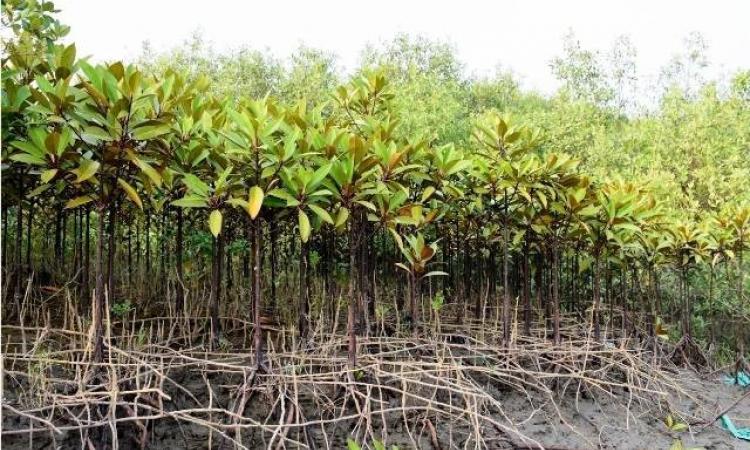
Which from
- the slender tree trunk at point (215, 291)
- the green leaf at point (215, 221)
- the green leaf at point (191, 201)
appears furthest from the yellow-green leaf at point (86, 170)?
the slender tree trunk at point (215, 291)

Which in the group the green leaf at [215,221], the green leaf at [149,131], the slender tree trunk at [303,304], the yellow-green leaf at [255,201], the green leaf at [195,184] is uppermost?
the green leaf at [149,131]

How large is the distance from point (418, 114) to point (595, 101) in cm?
550

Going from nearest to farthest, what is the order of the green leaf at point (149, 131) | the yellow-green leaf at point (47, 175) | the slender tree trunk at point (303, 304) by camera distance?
1. the yellow-green leaf at point (47, 175)
2. the green leaf at point (149, 131)
3. the slender tree trunk at point (303, 304)

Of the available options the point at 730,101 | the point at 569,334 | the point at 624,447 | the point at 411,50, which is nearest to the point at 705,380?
the point at 569,334

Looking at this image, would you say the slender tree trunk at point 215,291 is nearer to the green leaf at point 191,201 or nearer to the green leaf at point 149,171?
the green leaf at point 191,201

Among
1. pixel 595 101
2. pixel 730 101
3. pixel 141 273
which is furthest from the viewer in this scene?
pixel 595 101

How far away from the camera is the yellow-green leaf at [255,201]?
271 cm

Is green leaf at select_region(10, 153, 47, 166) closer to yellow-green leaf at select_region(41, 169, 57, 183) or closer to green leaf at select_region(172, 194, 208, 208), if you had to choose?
yellow-green leaf at select_region(41, 169, 57, 183)

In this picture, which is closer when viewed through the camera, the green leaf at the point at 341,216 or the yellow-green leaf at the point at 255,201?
the yellow-green leaf at the point at 255,201

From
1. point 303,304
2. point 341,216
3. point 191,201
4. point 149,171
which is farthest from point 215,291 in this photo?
point 149,171

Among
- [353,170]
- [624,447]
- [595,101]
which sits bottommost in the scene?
[624,447]

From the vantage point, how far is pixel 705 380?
6027mm

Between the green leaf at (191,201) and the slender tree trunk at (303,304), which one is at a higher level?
the green leaf at (191,201)

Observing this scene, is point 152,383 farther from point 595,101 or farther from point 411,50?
point 411,50
